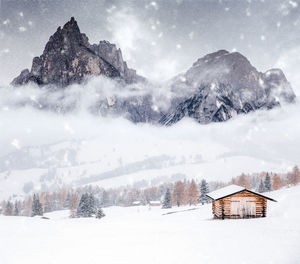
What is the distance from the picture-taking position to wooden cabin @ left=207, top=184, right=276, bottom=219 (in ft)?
100

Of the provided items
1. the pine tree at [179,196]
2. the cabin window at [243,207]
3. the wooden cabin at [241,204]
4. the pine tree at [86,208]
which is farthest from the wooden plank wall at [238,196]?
the pine tree at [179,196]

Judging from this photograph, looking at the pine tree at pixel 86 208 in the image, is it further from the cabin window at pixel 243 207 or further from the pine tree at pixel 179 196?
the cabin window at pixel 243 207

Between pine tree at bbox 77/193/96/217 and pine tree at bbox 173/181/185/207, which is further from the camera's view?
pine tree at bbox 173/181/185/207

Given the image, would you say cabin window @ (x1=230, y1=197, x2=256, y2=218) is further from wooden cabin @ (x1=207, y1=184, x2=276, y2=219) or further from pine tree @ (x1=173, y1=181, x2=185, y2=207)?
pine tree @ (x1=173, y1=181, x2=185, y2=207)

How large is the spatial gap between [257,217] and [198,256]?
67.8 feet

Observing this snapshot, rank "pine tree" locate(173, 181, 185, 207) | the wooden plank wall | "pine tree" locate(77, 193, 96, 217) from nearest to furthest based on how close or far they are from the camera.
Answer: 1. the wooden plank wall
2. "pine tree" locate(77, 193, 96, 217)
3. "pine tree" locate(173, 181, 185, 207)

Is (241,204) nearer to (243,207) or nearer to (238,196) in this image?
(243,207)

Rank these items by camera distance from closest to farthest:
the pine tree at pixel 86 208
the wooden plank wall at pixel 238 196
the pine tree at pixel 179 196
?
1. the wooden plank wall at pixel 238 196
2. the pine tree at pixel 86 208
3. the pine tree at pixel 179 196

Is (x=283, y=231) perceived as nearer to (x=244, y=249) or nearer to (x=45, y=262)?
(x=244, y=249)

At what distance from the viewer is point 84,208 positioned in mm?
66250

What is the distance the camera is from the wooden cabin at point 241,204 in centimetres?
3052

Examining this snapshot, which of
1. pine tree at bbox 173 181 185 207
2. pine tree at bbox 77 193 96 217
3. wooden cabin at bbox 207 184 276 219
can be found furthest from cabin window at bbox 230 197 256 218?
pine tree at bbox 173 181 185 207

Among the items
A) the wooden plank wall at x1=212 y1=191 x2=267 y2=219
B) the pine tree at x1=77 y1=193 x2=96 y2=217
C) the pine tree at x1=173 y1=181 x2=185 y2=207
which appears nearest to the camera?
the wooden plank wall at x1=212 y1=191 x2=267 y2=219

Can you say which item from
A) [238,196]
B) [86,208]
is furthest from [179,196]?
[238,196]
